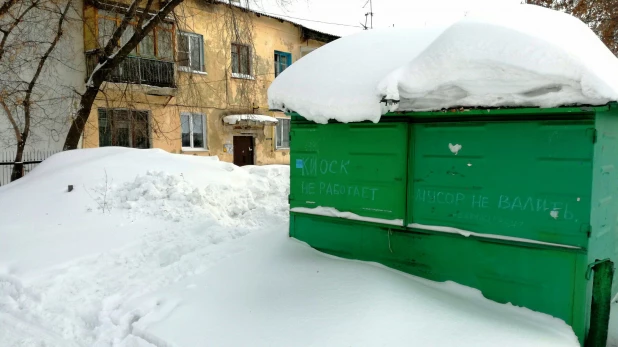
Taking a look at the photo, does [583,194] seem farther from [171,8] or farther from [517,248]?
[171,8]

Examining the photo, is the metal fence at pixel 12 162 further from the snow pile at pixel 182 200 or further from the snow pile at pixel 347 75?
the snow pile at pixel 347 75

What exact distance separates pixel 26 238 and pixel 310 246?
151 inches

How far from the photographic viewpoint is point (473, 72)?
10.9 ft

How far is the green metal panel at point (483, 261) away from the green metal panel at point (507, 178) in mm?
151

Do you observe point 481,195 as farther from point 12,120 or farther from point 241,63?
point 241,63

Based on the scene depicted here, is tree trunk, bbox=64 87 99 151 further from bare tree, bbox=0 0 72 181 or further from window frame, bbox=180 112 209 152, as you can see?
window frame, bbox=180 112 209 152

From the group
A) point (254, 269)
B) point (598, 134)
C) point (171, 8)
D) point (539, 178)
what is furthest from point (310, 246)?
point (171, 8)

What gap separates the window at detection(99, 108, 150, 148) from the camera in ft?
43.5

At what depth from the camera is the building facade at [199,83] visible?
12812mm

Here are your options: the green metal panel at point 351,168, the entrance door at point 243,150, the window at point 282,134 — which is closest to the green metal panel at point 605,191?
the green metal panel at point 351,168

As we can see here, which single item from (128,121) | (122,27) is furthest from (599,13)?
(128,121)

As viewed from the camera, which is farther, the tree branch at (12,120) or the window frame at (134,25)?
the window frame at (134,25)

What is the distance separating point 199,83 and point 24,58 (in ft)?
18.4

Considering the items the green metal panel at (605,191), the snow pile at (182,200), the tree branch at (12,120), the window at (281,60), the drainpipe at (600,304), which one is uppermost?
the window at (281,60)
